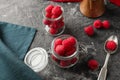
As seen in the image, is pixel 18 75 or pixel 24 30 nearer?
pixel 18 75

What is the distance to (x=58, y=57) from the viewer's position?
49cm

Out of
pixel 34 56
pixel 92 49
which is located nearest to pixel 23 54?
pixel 34 56

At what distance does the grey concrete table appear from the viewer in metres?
0.50

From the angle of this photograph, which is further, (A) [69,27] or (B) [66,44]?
(A) [69,27]

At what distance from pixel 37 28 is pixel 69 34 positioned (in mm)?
81

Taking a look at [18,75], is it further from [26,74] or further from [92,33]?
[92,33]

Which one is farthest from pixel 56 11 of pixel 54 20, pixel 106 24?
pixel 106 24

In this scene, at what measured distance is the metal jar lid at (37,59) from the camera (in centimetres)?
51

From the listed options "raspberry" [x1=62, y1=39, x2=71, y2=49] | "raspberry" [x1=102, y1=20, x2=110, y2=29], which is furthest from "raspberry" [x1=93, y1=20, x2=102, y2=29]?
"raspberry" [x1=62, y1=39, x2=71, y2=49]

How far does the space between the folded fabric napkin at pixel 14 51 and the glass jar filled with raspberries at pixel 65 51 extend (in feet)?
0.21

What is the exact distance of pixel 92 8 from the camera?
0.57 m

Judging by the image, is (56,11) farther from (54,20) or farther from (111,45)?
(111,45)

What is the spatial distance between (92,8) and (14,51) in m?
0.21

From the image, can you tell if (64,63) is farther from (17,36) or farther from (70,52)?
(17,36)
